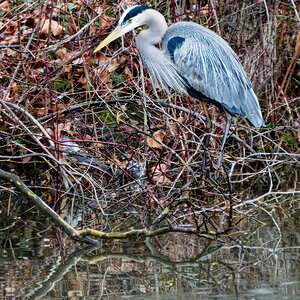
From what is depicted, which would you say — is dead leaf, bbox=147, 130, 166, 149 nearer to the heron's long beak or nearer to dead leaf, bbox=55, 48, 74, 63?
the heron's long beak

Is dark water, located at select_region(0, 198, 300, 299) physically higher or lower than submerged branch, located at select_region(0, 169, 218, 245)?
lower

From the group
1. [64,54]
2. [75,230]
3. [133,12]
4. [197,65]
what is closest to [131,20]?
[133,12]

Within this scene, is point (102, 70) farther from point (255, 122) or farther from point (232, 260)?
point (232, 260)

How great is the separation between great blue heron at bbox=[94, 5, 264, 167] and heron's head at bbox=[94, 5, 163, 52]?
130mm

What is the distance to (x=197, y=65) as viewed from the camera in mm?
5664

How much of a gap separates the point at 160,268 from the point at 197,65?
8.68 ft

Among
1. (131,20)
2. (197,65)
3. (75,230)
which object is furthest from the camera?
(197,65)

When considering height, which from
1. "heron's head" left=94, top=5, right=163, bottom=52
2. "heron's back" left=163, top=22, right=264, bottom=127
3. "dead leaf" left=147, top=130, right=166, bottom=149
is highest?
"heron's head" left=94, top=5, right=163, bottom=52

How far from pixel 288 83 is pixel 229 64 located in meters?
1.58

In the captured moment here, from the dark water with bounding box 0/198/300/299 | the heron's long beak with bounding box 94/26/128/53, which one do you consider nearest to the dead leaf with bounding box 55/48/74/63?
the heron's long beak with bounding box 94/26/128/53

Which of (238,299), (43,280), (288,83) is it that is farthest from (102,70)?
(238,299)

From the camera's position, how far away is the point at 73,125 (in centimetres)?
575

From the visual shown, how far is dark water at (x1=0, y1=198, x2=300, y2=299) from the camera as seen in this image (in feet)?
10.1

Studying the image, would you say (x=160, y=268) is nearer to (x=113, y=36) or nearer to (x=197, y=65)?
(x=113, y=36)
